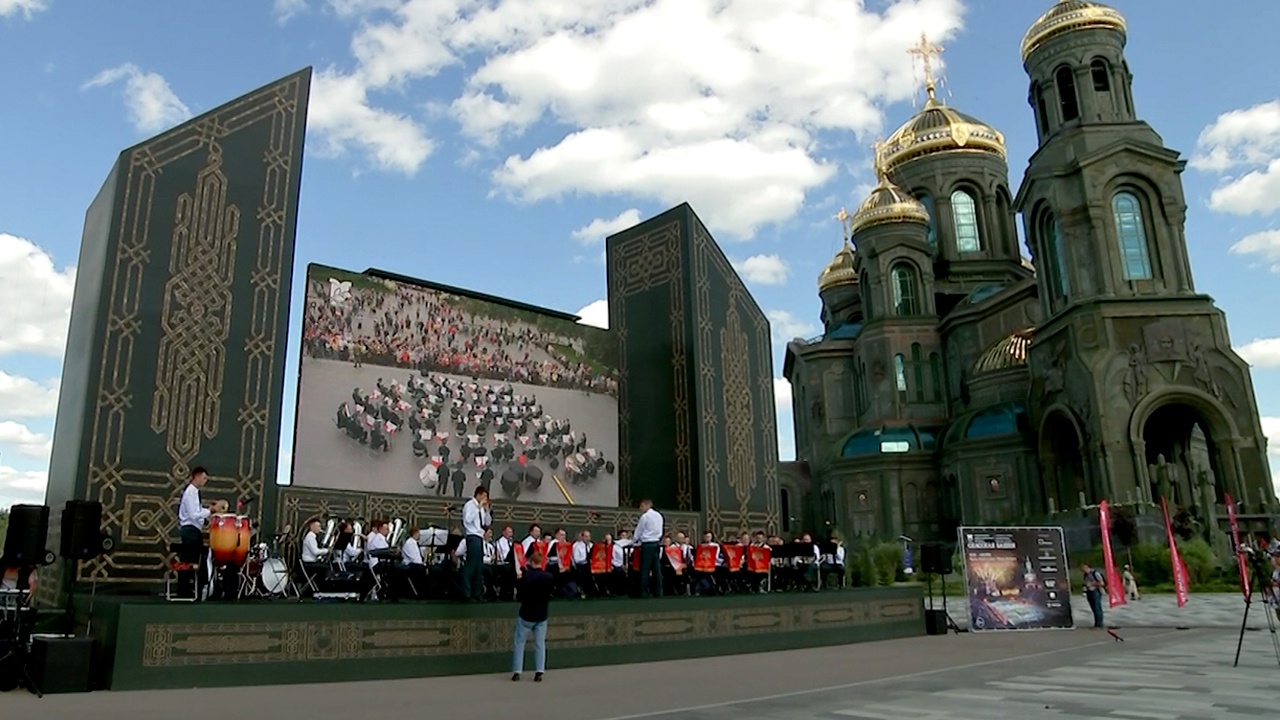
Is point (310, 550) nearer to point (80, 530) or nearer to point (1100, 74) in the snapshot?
point (80, 530)

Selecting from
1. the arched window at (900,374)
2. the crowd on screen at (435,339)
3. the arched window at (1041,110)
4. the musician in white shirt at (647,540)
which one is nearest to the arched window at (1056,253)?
the arched window at (1041,110)

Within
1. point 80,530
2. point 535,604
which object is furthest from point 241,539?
point 535,604

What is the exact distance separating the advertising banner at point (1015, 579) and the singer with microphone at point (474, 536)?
8.78m

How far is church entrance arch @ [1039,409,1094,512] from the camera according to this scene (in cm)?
3409

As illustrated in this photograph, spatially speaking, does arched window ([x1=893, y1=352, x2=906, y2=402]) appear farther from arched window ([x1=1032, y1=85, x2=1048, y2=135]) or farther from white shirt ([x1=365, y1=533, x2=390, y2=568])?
white shirt ([x1=365, y1=533, x2=390, y2=568])

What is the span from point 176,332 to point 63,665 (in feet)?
17.5

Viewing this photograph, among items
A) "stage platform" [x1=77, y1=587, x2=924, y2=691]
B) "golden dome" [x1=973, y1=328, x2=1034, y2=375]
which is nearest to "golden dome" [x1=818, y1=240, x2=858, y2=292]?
"golden dome" [x1=973, y1=328, x2=1034, y2=375]

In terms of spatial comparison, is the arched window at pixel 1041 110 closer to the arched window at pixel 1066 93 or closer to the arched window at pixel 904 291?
the arched window at pixel 1066 93

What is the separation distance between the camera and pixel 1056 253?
35250mm

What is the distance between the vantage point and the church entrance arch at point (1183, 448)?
30.2 meters

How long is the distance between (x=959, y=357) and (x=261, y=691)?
135ft

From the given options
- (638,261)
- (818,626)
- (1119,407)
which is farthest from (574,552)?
(1119,407)

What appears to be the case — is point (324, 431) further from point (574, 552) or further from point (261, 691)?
point (261, 691)

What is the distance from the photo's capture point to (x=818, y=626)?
13555 mm
